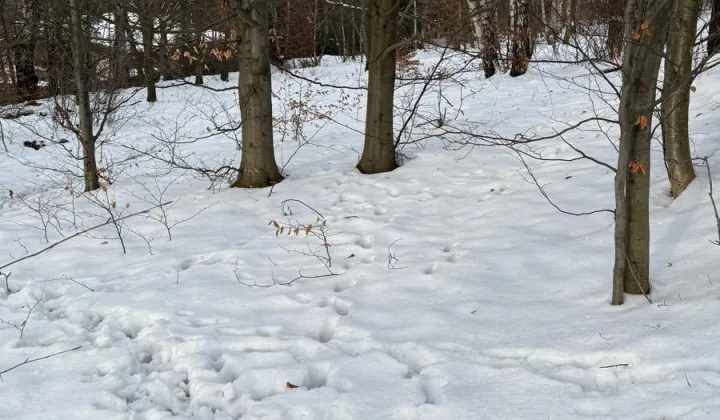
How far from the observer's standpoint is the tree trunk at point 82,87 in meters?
6.29

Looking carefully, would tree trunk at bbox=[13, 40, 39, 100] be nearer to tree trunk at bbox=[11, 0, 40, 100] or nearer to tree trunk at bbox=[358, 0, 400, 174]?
tree trunk at bbox=[11, 0, 40, 100]

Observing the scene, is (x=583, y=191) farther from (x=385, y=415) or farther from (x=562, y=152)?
(x=385, y=415)

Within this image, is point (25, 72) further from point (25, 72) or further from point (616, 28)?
point (616, 28)

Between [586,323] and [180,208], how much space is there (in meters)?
4.23

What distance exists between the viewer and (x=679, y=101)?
13.4 feet

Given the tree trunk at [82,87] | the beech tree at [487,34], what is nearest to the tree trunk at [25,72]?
the tree trunk at [82,87]

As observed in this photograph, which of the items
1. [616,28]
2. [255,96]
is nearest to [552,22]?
[616,28]

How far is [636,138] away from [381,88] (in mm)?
3853

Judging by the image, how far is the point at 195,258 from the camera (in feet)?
14.3

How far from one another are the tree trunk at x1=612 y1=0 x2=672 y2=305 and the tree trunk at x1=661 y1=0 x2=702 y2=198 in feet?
4.08

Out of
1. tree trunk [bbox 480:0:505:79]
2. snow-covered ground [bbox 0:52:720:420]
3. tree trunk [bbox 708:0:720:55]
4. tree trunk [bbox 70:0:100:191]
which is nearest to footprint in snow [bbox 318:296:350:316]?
snow-covered ground [bbox 0:52:720:420]

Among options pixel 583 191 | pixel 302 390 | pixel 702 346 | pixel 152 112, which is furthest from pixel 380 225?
pixel 152 112

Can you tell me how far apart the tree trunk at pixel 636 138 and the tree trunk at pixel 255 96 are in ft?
13.2

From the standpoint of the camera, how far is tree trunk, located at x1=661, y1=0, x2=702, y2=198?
4043 mm
